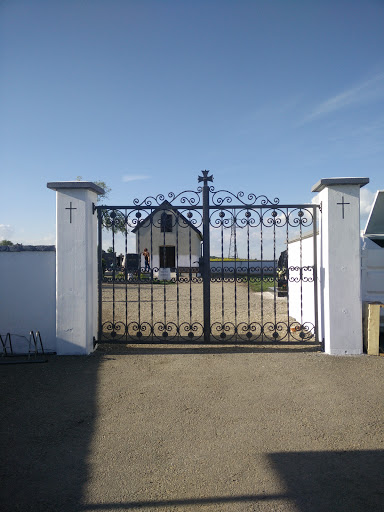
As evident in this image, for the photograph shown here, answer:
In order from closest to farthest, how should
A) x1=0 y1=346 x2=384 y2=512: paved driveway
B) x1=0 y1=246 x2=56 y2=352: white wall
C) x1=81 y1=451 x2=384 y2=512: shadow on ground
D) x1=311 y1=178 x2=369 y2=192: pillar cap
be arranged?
x1=81 y1=451 x2=384 y2=512: shadow on ground
x1=0 y1=346 x2=384 y2=512: paved driveway
x1=311 y1=178 x2=369 y2=192: pillar cap
x1=0 y1=246 x2=56 y2=352: white wall

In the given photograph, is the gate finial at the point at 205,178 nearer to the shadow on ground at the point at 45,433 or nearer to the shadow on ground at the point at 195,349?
the shadow on ground at the point at 195,349

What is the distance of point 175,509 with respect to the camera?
2.50 m

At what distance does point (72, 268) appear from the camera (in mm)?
6125

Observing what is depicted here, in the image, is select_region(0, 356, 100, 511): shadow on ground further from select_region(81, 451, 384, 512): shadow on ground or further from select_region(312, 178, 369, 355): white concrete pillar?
select_region(312, 178, 369, 355): white concrete pillar

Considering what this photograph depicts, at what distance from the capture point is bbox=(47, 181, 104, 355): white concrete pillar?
610 centimetres

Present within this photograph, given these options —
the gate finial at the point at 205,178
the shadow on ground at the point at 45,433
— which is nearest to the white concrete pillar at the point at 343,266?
the gate finial at the point at 205,178

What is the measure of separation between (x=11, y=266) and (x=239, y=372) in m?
3.95

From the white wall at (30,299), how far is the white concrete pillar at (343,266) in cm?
433

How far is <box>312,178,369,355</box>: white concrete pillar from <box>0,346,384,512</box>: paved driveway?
43cm

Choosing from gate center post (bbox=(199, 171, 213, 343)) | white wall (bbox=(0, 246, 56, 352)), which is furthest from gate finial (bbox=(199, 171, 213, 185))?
white wall (bbox=(0, 246, 56, 352))

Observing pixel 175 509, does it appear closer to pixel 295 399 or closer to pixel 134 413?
pixel 134 413

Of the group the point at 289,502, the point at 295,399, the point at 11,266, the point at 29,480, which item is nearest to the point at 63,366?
the point at 11,266

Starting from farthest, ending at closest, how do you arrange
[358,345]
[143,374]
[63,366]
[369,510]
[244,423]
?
[358,345] → [63,366] → [143,374] → [244,423] → [369,510]

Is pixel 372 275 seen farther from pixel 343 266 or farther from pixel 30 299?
pixel 30 299
